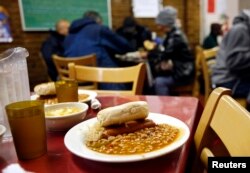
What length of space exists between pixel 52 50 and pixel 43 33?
28.7 inches

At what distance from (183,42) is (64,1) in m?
2.17

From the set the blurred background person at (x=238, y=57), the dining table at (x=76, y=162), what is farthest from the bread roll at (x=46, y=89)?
the blurred background person at (x=238, y=57)

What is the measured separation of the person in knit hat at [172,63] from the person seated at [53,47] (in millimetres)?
1243

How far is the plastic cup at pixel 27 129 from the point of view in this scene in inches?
26.4

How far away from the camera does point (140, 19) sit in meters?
5.45

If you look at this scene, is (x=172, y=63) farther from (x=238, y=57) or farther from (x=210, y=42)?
(x=210, y=42)

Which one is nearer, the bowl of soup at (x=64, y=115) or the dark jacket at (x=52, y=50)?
the bowl of soup at (x=64, y=115)

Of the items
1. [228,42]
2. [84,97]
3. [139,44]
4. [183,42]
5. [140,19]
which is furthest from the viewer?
[140,19]

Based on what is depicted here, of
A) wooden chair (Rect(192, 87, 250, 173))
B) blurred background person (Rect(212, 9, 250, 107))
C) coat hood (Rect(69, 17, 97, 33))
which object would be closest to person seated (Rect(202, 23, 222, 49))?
coat hood (Rect(69, 17, 97, 33))

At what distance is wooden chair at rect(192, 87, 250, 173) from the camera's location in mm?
641

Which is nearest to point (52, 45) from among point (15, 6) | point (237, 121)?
point (15, 6)

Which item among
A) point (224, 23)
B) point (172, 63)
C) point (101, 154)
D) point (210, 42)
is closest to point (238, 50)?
point (172, 63)

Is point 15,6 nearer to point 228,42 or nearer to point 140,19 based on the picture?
point 140,19

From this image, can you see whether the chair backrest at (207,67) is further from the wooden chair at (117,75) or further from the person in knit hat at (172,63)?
the wooden chair at (117,75)
